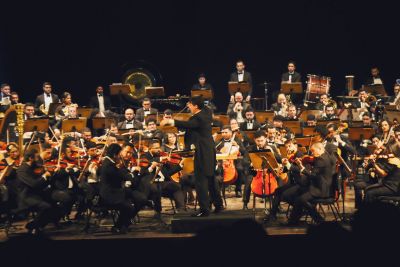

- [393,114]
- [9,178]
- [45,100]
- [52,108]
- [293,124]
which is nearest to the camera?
[9,178]

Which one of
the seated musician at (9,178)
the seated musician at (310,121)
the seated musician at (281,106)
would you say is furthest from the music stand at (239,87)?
the seated musician at (9,178)

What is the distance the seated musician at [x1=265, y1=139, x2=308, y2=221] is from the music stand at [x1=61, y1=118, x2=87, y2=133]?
4749 mm

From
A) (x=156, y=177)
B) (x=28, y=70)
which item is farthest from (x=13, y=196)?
(x=28, y=70)

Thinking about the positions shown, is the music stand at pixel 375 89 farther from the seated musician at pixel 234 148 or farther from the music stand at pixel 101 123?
the music stand at pixel 101 123

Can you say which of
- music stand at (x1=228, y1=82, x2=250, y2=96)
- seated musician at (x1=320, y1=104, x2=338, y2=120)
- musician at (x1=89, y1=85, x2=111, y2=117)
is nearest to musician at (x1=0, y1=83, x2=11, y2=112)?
musician at (x1=89, y1=85, x2=111, y2=117)

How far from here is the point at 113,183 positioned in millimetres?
8648

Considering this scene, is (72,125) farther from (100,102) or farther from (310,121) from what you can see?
(310,121)

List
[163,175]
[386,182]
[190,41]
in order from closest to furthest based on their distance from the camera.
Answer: [386,182]
[163,175]
[190,41]

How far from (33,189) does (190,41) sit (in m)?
9.62

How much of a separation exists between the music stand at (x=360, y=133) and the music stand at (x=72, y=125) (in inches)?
207

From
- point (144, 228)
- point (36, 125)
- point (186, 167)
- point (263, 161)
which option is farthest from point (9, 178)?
point (263, 161)

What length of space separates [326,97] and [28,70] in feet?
27.2

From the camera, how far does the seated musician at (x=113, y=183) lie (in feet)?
28.3

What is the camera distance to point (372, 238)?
3246mm
